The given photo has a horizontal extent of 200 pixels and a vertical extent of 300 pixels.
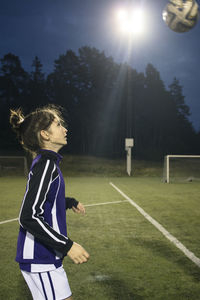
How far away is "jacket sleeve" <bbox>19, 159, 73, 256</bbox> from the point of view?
2033 millimetres

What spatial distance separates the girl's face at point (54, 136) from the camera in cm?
238

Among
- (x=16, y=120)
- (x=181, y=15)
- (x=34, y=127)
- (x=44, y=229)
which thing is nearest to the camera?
(x=44, y=229)

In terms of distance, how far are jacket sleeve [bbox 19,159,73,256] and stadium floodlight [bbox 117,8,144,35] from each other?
19.8 m

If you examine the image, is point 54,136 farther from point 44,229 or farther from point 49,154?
point 44,229

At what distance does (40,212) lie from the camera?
209 cm

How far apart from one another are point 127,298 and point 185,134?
298 ft

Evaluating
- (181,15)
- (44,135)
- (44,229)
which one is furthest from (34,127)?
(181,15)

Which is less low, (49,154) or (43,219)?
(49,154)

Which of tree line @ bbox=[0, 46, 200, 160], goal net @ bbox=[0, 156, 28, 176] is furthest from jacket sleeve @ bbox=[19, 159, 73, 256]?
tree line @ bbox=[0, 46, 200, 160]

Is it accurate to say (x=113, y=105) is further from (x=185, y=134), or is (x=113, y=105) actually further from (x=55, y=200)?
(x=55, y=200)

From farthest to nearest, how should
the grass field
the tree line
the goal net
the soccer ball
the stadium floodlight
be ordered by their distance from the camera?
the tree line < the goal net < the stadium floodlight < the soccer ball < the grass field

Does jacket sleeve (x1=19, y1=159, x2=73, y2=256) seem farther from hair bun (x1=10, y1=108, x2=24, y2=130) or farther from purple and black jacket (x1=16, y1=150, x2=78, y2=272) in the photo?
hair bun (x1=10, y1=108, x2=24, y2=130)

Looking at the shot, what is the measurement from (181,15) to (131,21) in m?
10.6

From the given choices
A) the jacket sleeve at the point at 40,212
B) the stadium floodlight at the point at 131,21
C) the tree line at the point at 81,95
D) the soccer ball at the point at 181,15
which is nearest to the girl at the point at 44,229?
the jacket sleeve at the point at 40,212
